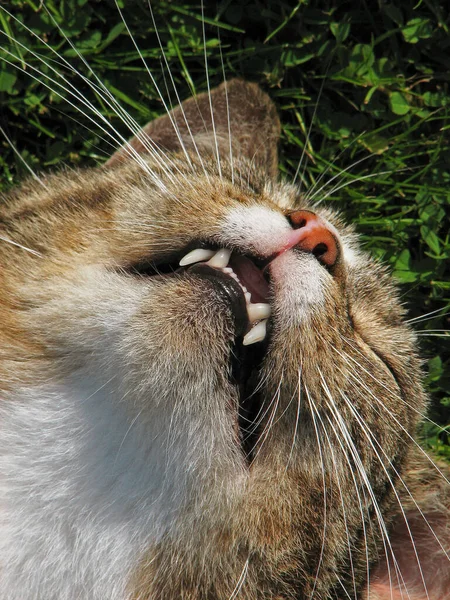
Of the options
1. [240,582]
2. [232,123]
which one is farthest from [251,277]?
[232,123]

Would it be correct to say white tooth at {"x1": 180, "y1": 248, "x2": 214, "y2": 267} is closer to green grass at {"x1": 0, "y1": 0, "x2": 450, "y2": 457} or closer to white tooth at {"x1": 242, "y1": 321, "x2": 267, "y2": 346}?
white tooth at {"x1": 242, "y1": 321, "x2": 267, "y2": 346}

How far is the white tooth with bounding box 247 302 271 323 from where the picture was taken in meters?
2.27

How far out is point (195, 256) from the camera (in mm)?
2320

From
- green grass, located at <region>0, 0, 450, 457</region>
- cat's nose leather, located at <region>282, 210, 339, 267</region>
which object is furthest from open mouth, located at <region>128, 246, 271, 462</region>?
green grass, located at <region>0, 0, 450, 457</region>

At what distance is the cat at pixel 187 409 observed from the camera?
2225 millimetres

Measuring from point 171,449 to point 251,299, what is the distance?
0.53 metres

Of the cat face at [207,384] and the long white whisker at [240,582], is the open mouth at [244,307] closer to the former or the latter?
the cat face at [207,384]

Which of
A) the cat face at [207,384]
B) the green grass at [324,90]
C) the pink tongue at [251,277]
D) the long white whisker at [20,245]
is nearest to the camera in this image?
the cat face at [207,384]

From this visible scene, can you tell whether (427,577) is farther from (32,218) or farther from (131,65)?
(131,65)

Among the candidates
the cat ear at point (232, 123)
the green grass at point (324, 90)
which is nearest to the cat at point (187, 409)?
the cat ear at point (232, 123)

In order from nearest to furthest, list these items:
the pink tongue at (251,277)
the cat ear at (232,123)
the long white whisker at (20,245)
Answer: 1. the pink tongue at (251,277)
2. the long white whisker at (20,245)
3. the cat ear at (232,123)

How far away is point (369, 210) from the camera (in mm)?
4156

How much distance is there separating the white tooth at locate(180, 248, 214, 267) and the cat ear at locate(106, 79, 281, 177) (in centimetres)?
123

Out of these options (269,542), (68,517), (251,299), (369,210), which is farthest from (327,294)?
(369,210)
